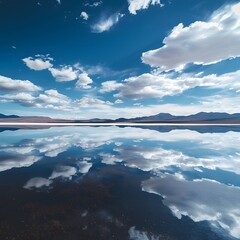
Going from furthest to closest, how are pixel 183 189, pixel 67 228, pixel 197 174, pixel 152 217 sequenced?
pixel 197 174 → pixel 183 189 → pixel 152 217 → pixel 67 228

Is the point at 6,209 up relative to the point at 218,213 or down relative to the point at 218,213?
up

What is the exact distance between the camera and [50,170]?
9.52 metres

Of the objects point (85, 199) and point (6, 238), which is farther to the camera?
point (85, 199)

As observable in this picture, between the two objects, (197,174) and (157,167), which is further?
(157,167)

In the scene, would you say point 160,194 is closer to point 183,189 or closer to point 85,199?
point 183,189

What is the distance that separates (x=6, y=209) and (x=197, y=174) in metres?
7.54

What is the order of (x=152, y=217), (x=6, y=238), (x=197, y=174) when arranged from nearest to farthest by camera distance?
(x=6, y=238) < (x=152, y=217) < (x=197, y=174)

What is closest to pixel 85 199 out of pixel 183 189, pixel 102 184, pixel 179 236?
pixel 102 184

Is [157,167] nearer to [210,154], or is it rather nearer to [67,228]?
[210,154]

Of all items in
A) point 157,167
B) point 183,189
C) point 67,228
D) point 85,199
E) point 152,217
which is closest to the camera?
point 67,228

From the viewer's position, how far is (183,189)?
7.53 m

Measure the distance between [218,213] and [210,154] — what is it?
892 cm

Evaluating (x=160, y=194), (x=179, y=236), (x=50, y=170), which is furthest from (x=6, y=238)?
(x=50, y=170)

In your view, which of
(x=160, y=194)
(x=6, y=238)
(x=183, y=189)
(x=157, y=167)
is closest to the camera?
(x=6, y=238)
